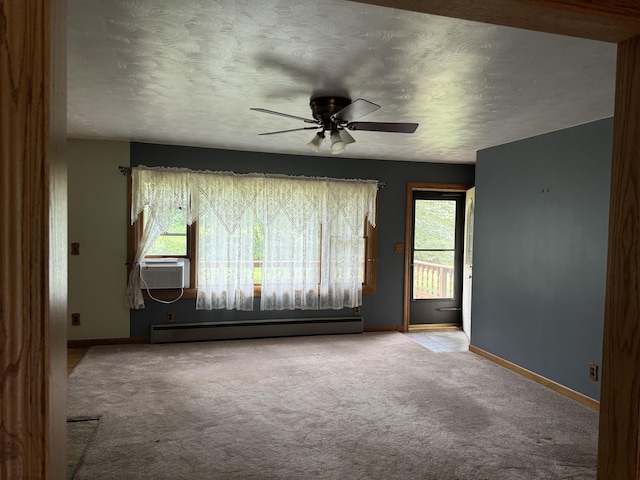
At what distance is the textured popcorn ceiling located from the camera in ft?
6.41

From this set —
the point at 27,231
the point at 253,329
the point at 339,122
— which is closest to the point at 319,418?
the point at 339,122

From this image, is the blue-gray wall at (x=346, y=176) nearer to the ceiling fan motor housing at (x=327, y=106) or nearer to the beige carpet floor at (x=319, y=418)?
the beige carpet floor at (x=319, y=418)

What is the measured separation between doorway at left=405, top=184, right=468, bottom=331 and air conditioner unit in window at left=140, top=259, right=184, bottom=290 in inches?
117

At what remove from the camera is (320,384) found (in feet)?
13.1

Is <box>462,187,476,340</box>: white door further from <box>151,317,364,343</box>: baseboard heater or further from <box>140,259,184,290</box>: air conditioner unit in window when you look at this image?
<box>140,259,184,290</box>: air conditioner unit in window

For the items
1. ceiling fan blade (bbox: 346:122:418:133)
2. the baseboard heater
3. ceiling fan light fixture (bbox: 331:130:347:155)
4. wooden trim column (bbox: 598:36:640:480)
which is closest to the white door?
the baseboard heater

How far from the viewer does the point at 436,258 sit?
6.36m

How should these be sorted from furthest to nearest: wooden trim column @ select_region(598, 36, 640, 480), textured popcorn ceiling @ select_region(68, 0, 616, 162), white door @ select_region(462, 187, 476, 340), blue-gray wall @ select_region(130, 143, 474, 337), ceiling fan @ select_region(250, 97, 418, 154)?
white door @ select_region(462, 187, 476, 340)
blue-gray wall @ select_region(130, 143, 474, 337)
ceiling fan @ select_region(250, 97, 418, 154)
textured popcorn ceiling @ select_region(68, 0, 616, 162)
wooden trim column @ select_region(598, 36, 640, 480)

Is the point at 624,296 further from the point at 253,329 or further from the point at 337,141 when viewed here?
the point at 253,329

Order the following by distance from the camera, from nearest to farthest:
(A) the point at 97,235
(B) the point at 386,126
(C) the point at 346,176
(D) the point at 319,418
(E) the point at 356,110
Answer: (E) the point at 356,110, (B) the point at 386,126, (D) the point at 319,418, (A) the point at 97,235, (C) the point at 346,176

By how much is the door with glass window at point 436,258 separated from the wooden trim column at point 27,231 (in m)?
5.78

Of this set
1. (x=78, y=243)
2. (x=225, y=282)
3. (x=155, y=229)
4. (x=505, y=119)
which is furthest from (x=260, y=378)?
(x=505, y=119)

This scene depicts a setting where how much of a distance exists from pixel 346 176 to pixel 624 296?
16.1 ft

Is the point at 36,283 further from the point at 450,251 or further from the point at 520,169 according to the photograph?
the point at 450,251
